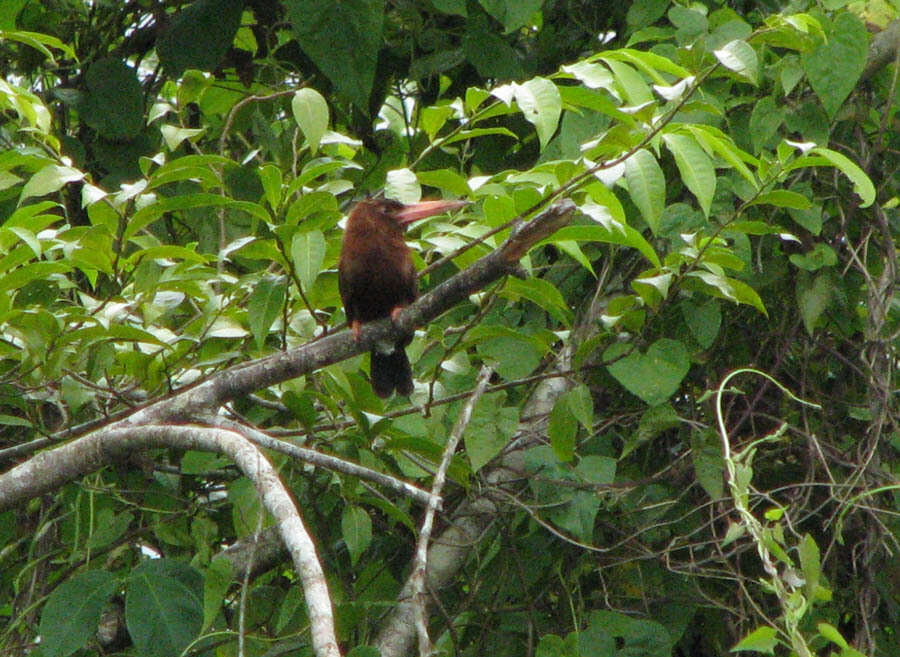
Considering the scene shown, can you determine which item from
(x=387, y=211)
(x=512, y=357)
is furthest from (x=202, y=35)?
(x=512, y=357)

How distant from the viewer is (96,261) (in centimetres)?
253

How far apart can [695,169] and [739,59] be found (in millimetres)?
220

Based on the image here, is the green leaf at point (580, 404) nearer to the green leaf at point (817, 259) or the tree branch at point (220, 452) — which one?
the tree branch at point (220, 452)

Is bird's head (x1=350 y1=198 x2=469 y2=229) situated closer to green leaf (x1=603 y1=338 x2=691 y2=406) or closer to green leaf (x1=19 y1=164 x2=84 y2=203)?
green leaf (x1=603 y1=338 x2=691 y2=406)

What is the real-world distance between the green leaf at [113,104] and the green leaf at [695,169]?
195 centimetres

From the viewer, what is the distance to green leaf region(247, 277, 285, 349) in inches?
95.7

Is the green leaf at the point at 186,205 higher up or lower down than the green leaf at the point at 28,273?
higher up

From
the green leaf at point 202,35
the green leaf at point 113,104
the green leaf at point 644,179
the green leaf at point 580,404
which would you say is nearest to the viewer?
the green leaf at point 644,179

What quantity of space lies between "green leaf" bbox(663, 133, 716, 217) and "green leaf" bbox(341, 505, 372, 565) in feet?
3.74

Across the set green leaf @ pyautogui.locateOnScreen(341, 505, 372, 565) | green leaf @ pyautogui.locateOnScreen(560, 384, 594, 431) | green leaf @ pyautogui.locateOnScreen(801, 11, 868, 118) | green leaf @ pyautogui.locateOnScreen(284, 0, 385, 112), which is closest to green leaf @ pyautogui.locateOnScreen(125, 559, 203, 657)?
green leaf @ pyautogui.locateOnScreen(341, 505, 372, 565)

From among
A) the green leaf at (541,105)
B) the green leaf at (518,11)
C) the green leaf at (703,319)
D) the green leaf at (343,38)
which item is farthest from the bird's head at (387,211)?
the green leaf at (541,105)

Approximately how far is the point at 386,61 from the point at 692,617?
6.17 feet

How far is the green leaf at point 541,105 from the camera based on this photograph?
85.4 inches

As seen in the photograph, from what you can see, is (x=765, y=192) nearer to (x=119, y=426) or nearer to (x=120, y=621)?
(x=119, y=426)
